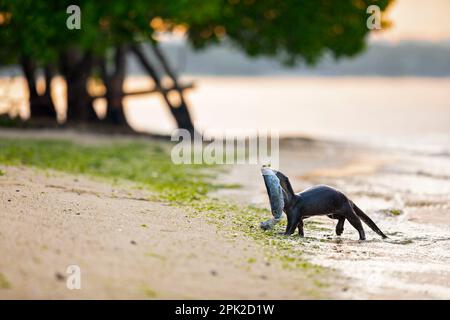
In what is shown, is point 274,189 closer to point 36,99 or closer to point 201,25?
point 36,99

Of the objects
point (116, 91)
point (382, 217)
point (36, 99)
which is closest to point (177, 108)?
point (116, 91)

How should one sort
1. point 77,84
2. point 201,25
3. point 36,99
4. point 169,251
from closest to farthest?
point 169,251 → point 77,84 → point 36,99 → point 201,25

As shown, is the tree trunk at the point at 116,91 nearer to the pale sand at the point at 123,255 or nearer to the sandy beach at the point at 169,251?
the sandy beach at the point at 169,251

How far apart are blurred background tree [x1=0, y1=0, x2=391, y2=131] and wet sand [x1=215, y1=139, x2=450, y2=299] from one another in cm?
399

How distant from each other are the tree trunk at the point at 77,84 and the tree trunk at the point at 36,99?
60 cm

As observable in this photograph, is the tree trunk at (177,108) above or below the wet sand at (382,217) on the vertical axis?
above

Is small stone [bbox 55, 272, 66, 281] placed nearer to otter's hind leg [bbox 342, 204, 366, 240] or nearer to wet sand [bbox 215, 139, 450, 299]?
wet sand [bbox 215, 139, 450, 299]

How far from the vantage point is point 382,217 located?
13523 millimetres

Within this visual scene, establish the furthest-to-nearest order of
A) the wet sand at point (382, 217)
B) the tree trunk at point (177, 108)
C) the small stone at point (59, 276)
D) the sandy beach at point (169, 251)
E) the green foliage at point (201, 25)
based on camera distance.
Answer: the tree trunk at point (177, 108)
the green foliage at point (201, 25)
the wet sand at point (382, 217)
the sandy beach at point (169, 251)
the small stone at point (59, 276)

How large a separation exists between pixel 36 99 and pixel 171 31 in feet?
15.7

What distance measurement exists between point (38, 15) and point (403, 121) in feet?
92.2

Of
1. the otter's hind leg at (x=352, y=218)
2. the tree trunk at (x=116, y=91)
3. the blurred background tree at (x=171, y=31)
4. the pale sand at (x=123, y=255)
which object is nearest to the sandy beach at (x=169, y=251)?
the pale sand at (x=123, y=255)

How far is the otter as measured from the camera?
10.9 m

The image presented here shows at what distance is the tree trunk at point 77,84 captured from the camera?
27.3 metres
